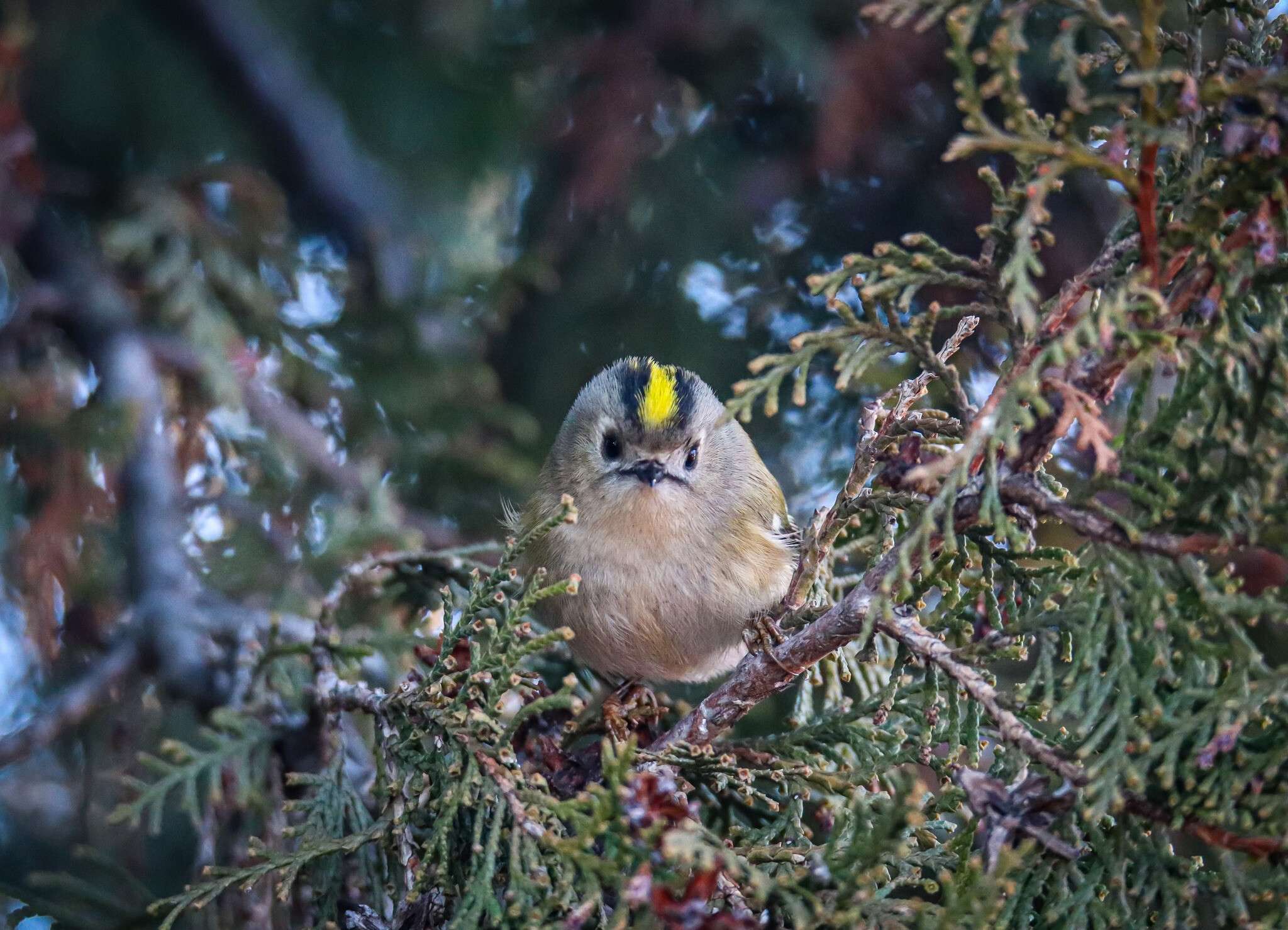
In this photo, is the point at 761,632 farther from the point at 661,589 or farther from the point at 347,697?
the point at 347,697

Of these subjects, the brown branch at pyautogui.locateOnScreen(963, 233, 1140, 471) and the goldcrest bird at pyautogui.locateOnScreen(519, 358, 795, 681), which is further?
the goldcrest bird at pyautogui.locateOnScreen(519, 358, 795, 681)

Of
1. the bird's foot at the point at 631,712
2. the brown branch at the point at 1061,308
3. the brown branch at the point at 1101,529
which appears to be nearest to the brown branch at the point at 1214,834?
the brown branch at the point at 1101,529

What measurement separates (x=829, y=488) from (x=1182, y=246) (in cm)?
189

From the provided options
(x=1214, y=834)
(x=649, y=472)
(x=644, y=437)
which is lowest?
(x=1214, y=834)

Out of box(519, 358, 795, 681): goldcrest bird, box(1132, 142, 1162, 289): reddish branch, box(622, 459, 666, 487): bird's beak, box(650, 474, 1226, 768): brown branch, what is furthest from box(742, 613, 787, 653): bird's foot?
box(1132, 142, 1162, 289): reddish branch

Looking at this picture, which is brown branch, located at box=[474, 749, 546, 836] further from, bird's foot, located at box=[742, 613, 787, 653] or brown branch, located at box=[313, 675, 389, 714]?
bird's foot, located at box=[742, 613, 787, 653]

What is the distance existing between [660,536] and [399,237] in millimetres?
1265

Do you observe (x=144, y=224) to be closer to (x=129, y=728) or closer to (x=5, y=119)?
(x=5, y=119)

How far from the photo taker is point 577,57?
3.02 meters

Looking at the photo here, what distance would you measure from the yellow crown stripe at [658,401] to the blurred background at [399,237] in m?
0.46

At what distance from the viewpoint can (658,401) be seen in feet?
8.29

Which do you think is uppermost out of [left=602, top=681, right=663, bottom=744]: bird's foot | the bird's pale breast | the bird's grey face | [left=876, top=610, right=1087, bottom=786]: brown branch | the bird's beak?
the bird's grey face

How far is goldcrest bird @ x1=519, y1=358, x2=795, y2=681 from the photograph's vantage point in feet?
7.38

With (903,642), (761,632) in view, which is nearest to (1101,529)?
(903,642)
